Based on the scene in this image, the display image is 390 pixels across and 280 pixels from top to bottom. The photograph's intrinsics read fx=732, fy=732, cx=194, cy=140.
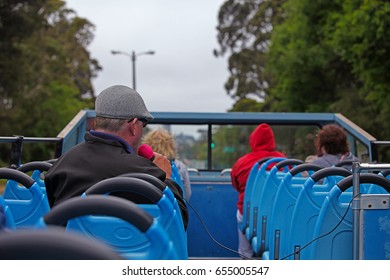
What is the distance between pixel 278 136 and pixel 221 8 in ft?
147

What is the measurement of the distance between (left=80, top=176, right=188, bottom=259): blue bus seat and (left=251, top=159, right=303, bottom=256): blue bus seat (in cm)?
251

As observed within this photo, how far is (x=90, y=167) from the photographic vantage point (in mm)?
3084

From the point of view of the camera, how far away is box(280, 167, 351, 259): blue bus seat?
12.3 ft

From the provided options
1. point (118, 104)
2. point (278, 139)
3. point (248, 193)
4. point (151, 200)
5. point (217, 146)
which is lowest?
point (248, 193)

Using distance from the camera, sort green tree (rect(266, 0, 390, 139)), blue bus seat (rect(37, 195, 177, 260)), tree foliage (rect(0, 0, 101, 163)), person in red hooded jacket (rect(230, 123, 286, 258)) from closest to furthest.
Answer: blue bus seat (rect(37, 195, 177, 260)) < person in red hooded jacket (rect(230, 123, 286, 258)) < green tree (rect(266, 0, 390, 139)) < tree foliage (rect(0, 0, 101, 163))

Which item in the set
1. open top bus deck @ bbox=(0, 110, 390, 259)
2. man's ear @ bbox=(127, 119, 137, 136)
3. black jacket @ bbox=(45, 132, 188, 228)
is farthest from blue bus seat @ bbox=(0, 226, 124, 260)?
open top bus deck @ bbox=(0, 110, 390, 259)

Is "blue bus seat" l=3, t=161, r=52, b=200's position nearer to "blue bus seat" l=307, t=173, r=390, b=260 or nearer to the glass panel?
"blue bus seat" l=307, t=173, r=390, b=260

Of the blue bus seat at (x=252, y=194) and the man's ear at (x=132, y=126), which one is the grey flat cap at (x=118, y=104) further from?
the blue bus seat at (x=252, y=194)

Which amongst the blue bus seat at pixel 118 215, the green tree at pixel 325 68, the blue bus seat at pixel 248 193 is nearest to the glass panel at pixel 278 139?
the blue bus seat at pixel 248 193

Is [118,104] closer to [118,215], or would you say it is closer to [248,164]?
[118,215]

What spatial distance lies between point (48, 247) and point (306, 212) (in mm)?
2543

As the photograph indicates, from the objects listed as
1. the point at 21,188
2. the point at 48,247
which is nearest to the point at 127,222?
the point at 48,247

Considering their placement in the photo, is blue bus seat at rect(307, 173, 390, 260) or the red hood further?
the red hood
